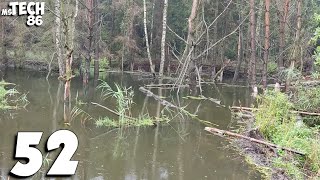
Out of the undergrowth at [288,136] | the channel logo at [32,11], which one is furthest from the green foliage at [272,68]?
the channel logo at [32,11]

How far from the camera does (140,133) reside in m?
10.1

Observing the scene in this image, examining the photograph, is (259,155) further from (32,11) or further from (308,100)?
(32,11)

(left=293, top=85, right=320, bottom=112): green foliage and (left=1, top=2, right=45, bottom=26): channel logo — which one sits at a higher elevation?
(left=1, top=2, right=45, bottom=26): channel logo

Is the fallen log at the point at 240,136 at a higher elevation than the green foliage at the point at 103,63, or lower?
lower

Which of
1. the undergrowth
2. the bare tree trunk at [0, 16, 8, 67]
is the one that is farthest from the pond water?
the bare tree trunk at [0, 16, 8, 67]

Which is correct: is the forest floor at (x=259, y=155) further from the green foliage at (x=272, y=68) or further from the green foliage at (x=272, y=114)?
the green foliage at (x=272, y=68)

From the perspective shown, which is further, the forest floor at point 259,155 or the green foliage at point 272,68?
the green foliage at point 272,68

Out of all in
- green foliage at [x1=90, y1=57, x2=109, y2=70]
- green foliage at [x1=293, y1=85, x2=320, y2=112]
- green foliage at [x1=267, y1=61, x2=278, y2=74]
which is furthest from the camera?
green foliage at [x1=90, y1=57, x2=109, y2=70]

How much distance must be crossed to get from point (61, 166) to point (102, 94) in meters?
12.5

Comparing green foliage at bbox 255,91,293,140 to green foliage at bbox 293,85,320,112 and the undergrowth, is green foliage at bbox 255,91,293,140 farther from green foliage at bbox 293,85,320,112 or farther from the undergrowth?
green foliage at bbox 293,85,320,112

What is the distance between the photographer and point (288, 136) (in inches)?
357

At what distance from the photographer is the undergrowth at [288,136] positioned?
25.0 ft

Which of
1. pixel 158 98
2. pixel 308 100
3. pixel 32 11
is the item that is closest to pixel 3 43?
pixel 32 11

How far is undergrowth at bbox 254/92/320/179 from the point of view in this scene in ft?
25.0
